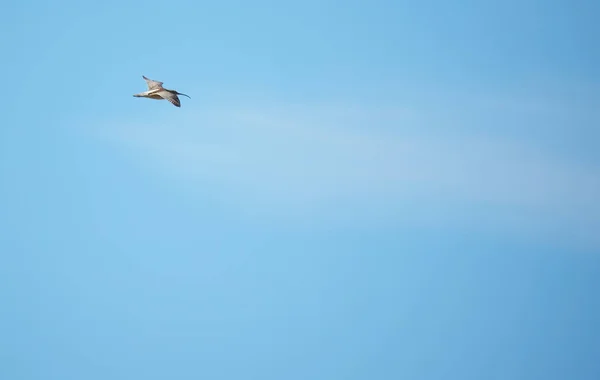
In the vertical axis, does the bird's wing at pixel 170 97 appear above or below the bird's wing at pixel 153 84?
below

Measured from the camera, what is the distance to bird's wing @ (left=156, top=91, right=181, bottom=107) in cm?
5866

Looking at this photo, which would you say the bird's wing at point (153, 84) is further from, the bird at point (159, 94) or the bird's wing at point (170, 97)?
the bird's wing at point (170, 97)

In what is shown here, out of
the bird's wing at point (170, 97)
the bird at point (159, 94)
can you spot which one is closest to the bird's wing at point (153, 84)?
the bird at point (159, 94)

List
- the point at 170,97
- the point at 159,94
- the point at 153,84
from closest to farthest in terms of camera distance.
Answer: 1. the point at 170,97
2. the point at 159,94
3. the point at 153,84

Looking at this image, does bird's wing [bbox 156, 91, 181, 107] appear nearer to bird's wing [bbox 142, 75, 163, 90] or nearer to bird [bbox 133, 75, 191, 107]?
bird [bbox 133, 75, 191, 107]

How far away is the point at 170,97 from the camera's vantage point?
194 ft

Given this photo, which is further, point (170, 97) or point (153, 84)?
point (153, 84)

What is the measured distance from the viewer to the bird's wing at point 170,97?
58656 mm

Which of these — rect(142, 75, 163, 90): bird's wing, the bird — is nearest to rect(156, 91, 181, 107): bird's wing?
the bird

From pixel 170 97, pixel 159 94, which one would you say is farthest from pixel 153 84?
pixel 170 97

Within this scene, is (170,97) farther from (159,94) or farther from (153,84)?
(153,84)

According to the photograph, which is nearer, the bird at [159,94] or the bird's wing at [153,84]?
the bird at [159,94]

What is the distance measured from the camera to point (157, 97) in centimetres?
6025

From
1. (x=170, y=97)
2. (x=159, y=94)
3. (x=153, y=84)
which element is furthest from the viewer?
(x=153, y=84)
